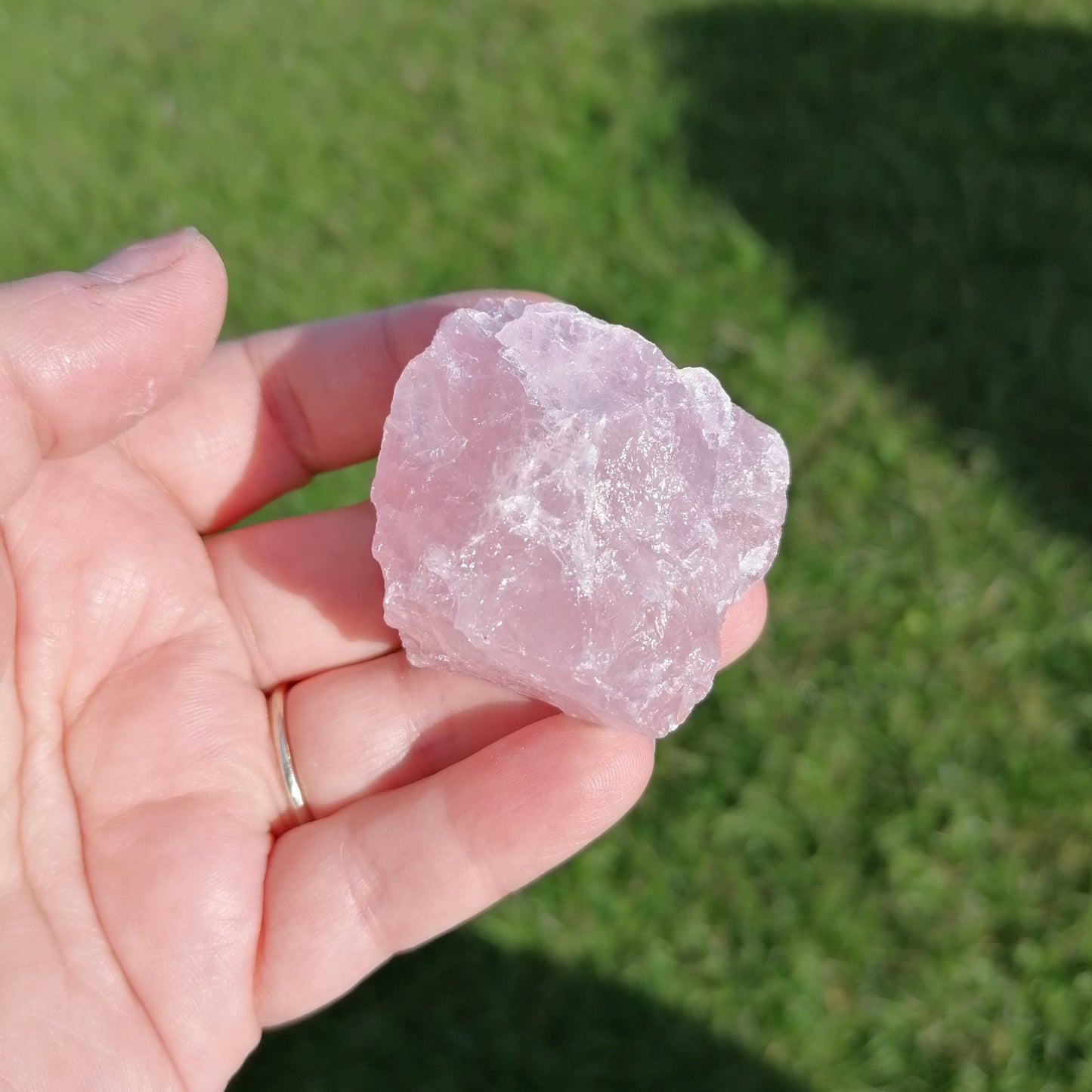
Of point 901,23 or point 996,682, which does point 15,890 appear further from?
point 901,23

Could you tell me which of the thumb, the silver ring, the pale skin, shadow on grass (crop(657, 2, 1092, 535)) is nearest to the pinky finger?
the pale skin

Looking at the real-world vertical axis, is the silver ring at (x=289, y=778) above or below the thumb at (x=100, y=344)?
below

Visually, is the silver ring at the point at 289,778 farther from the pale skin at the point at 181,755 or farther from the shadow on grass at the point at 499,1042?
the shadow on grass at the point at 499,1042

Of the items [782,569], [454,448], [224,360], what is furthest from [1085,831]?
[224,360]

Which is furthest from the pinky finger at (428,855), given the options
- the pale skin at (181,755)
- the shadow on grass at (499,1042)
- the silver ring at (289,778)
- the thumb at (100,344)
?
the thumb at (100,344)

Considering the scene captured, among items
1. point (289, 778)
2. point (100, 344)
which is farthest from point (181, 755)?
point (100, 344)

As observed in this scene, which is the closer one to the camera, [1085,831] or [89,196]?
[1085,831]

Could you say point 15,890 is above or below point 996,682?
above
